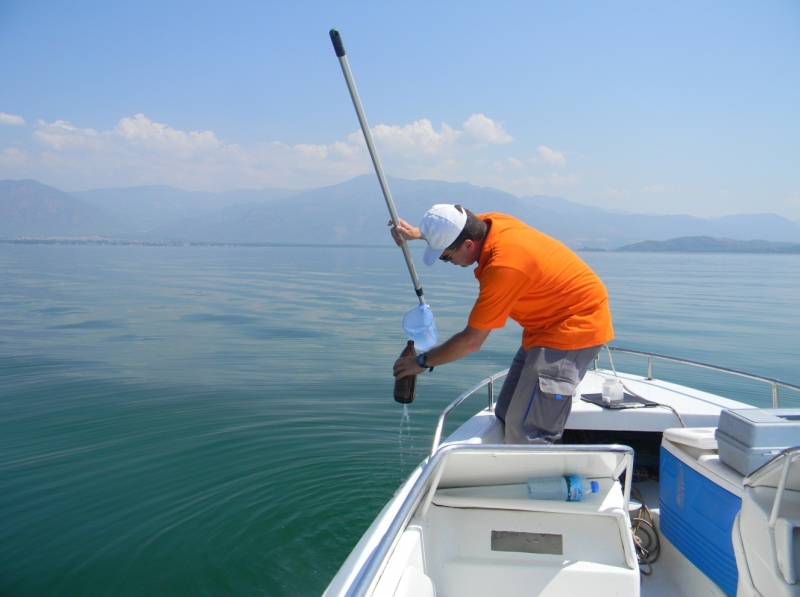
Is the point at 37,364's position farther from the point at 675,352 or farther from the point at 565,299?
the point at 675,352

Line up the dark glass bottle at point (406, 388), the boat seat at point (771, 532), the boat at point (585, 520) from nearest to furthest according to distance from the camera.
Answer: the boat seat at point (771, 532) < the boat at point (585, 520) < the dark glass bottle at point (406, 388)

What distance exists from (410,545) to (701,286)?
28529 millimetres

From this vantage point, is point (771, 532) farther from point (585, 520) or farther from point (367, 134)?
point (367, 134)

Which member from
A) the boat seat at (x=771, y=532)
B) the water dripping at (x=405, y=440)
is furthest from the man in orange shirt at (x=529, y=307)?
the water dripping at (x=405, y=440)

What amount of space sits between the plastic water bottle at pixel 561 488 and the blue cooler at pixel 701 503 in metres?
0.40

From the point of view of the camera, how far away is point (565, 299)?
308 cm

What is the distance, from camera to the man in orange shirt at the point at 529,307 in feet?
9.41

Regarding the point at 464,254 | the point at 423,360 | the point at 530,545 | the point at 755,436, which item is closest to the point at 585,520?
the point at 530,545

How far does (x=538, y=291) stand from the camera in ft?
9.95

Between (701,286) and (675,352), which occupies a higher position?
(675,352)

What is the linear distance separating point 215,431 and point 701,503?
4.88 meters

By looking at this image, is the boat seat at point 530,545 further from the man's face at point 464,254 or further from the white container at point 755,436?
the man's face at point 464,254

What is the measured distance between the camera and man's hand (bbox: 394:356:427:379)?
3.15 meters

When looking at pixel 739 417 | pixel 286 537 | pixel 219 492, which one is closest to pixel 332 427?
pixel 219 492
